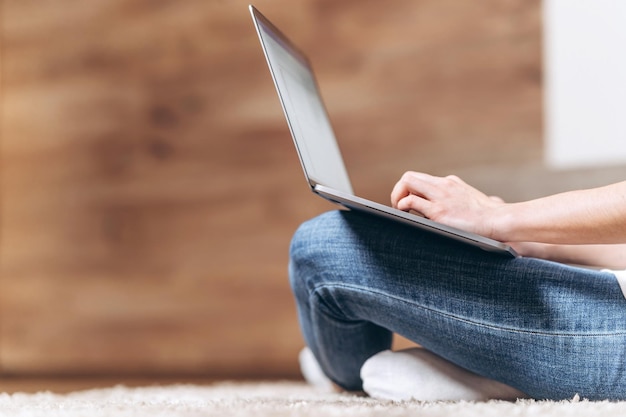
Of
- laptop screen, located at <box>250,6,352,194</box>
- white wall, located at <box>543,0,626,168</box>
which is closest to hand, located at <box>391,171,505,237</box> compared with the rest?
laptop screen, located at <box>250,6,352,194</box>

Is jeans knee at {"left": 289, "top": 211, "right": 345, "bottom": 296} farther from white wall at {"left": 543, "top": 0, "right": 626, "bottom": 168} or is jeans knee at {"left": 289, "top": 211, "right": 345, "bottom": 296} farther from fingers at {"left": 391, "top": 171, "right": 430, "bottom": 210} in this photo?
white wall at {"left": 543, "top": 0, "right": 626, "bottom": 168}

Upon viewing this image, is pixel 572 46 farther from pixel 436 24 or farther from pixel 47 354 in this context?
pixel 47 354

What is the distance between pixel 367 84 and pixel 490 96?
1.14ft

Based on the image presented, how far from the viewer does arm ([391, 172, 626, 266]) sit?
26.4 inches

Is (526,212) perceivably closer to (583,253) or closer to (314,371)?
(583,253)

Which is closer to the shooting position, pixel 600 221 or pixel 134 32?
pixel 600 221

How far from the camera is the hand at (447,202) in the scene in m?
0.73

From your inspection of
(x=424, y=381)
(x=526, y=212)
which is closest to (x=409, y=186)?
(x=526, y=212)

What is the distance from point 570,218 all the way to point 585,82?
1.12 meters

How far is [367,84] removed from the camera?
1.91 metres

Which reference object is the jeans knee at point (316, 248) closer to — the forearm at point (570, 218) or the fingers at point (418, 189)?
the fingers at point (418, 189)

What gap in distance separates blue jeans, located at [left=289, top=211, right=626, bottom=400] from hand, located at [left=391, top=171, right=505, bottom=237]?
4 centimetres

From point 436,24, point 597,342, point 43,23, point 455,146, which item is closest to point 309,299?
point 597,342

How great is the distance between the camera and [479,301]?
75 centimetres
